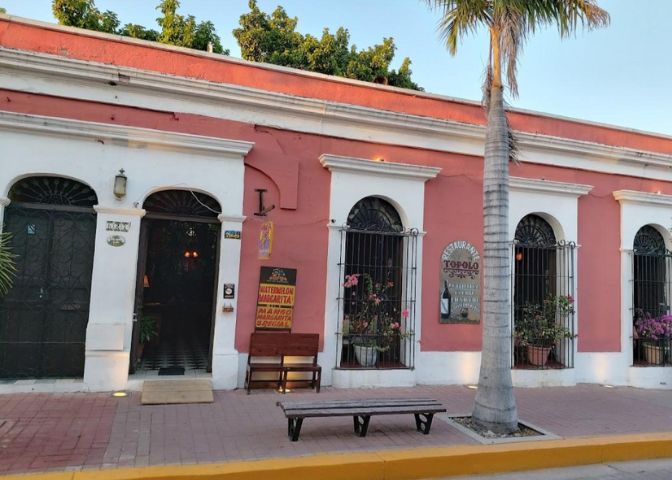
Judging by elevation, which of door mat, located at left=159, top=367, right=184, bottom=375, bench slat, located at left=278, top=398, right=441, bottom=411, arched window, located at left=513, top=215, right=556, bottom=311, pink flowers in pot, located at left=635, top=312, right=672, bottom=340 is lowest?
door mat, located at left=159, top=367, right=184, bottom=375

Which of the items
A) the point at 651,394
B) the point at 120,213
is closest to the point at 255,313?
the point at 120,213

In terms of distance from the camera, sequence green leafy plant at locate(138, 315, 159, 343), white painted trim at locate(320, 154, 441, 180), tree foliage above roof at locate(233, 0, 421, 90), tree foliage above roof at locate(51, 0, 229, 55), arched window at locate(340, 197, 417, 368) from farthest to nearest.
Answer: tree foliage above roof at locate(233, 0, 421, 90) → tree foliage above roof at locate(51, 0, 229, 55) → green leafy plant at locate(138, 315, 159, 343) → arched window at locate(340, 197, 417, 368) → white painted trim at locate(320, 154, 441, 180)

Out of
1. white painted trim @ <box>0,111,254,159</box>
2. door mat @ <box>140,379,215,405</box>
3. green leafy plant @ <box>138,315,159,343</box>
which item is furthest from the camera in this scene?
green leafy plant @ <box>138,315,159,343</box>

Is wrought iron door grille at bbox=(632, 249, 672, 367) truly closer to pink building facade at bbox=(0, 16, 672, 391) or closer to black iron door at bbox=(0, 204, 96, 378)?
pink building facade at bbox=(0, 16, 672, 391)

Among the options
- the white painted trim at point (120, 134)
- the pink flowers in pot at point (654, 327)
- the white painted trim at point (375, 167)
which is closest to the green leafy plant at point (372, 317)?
the white painted trim at point (375, 167)

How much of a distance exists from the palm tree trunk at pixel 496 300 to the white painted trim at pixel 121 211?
192 inches

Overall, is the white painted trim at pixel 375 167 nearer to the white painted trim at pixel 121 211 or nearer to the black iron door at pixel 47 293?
the white painted trim at pixel 121 211

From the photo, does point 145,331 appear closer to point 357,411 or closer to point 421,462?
point 357,411

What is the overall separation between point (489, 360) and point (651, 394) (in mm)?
4982

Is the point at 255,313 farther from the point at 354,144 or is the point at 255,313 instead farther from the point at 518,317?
the point at 518,317

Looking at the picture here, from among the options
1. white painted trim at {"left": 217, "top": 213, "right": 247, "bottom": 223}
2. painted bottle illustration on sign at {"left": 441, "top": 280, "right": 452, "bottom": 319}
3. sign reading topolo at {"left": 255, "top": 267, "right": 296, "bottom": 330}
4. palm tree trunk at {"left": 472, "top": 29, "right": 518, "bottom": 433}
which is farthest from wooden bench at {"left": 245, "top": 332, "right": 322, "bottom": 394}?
palm tree trunk at {"left": 472, "top": 29, "right": 518, "bottom": 433}

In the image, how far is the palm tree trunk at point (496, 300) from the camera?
5.55 metres

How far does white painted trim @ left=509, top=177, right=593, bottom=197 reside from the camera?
346 inches

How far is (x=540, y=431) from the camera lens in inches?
220
